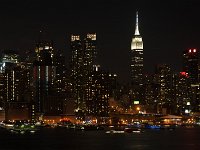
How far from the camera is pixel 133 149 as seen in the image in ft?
295

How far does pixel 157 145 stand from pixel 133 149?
25.9 feet

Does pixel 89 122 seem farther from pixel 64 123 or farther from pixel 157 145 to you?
pixel 157 145

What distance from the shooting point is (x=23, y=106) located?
197250 millimetres

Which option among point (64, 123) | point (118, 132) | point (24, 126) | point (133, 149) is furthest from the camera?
point (64, 123)

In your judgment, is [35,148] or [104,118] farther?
[104,118]

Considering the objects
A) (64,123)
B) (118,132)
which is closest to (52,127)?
(64,123)

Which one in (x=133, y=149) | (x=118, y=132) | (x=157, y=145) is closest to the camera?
(x=133, y=149)

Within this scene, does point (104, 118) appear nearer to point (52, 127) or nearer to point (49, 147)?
point (52, 127)

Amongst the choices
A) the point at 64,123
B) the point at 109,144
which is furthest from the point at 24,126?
the point at 109,144

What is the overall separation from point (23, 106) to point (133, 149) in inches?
4387

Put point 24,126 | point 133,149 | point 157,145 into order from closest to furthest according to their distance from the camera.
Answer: point 133,149
point 157,145
point 24,126

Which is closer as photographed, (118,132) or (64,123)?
(118,132)

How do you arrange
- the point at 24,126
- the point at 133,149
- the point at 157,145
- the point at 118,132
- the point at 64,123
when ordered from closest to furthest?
the point at 133,149
the point at 157,145
the point at 118,132
the point at 24,126
the point at 64,123

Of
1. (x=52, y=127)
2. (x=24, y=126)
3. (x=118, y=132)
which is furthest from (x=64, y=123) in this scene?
(x=118, y=132)
